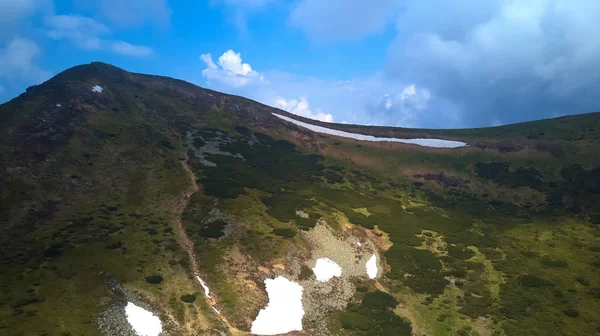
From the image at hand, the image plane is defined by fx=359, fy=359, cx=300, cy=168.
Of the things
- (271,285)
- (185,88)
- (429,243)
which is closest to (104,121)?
(185,88)

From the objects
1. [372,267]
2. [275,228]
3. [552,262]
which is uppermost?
[275,228]

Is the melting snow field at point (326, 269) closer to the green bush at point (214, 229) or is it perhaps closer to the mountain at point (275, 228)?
the mountain at point (275, 228)

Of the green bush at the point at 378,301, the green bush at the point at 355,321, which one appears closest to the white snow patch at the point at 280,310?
the green bush at the point at 355,321

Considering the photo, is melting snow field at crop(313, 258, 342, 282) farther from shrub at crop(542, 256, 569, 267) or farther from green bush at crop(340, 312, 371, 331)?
shrub at crop(542, 256, 569, 267)

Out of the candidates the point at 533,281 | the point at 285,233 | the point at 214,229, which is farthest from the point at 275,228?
the point at 533,281

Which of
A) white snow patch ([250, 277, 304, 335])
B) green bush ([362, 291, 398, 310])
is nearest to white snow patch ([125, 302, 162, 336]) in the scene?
white snow patch ([250, 277, 304, 335])

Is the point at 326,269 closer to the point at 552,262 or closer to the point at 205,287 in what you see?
the point at 205,287
